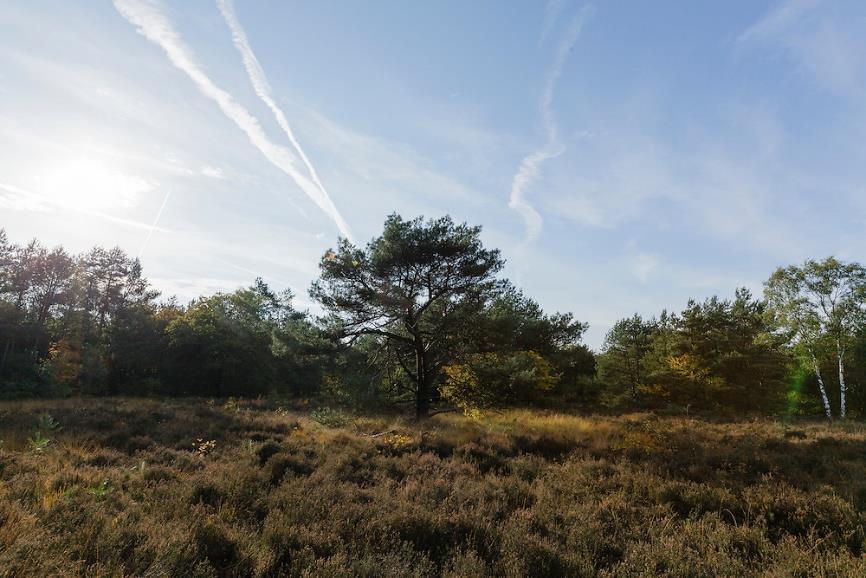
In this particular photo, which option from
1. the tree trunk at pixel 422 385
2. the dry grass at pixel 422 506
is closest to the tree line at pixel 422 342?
the tree trunk at pixel 422 385

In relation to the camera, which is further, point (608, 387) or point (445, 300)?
point (608, 387)

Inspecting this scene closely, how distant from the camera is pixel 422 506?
6.37m

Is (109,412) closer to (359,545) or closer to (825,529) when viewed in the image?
(359,545)

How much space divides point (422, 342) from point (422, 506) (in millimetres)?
11579

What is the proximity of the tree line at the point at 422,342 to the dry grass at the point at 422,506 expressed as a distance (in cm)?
562

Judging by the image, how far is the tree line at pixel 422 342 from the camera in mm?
16469

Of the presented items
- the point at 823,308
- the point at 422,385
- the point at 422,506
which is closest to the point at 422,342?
the point at 422,385

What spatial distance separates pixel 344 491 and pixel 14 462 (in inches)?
264

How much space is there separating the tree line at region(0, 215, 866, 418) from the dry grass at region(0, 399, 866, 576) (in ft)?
18.5

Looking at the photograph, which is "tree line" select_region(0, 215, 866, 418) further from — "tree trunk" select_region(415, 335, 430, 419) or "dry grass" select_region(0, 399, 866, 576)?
"dry grass" select_region(0, 399, 866, 576)

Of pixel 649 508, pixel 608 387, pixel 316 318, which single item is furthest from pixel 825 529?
pixel 608 387

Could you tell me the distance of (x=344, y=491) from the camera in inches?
272

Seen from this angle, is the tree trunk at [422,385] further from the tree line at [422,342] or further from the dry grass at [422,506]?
the dry grass at [422,506]

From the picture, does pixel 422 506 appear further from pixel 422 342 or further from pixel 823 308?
pixel 823 308
